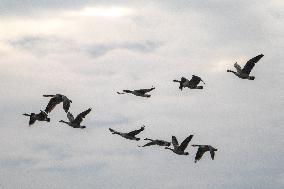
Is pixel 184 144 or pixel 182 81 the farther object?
pixel 184 144

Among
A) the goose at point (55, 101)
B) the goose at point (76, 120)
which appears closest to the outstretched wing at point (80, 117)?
the goose at point (76, 120)

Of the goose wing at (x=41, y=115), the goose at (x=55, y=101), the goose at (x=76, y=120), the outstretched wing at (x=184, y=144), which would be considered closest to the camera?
the goose at (x=55, y=101)

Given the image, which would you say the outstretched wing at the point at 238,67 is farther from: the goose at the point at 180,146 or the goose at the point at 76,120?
the goose at the point at 76,120

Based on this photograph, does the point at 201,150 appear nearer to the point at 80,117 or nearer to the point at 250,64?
the point at 250,64

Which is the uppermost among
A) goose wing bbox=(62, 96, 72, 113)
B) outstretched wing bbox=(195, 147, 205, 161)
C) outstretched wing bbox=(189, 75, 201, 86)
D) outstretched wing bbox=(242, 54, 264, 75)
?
outstretched wing bbox=(242, 54, 264, 75)

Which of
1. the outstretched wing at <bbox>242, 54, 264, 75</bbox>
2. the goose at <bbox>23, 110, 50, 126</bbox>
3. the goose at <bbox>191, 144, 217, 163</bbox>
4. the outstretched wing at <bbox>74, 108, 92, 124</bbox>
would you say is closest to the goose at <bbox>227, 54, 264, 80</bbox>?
the outstretched wing at <bbox>242, 54, 264, 75</bbox>

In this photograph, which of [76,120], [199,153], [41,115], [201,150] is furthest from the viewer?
[199,153]

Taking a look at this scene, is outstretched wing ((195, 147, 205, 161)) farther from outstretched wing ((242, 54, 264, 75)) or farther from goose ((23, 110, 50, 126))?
goose ((23, 110, 50, 126))

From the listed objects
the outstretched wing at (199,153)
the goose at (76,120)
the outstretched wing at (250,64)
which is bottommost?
the outstretched wing at (199,153)

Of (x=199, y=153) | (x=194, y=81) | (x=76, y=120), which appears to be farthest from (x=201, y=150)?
(x=76, y=120)

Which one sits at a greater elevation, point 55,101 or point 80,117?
point 55,101

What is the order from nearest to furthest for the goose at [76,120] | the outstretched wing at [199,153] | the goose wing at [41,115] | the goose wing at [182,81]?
1. the goose wing at [41,115]
2. the goose at [76,120]
3. the goose wing at [182,81]
4. the outstretched wing at [199,153]

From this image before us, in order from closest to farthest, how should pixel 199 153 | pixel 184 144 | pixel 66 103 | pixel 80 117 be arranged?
pixel 66 103 → pixel 80 117 → pixel 199 153 → pixel 184 144

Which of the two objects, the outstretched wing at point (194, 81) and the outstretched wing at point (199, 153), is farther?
the outstretched wing at point (199, 153)
